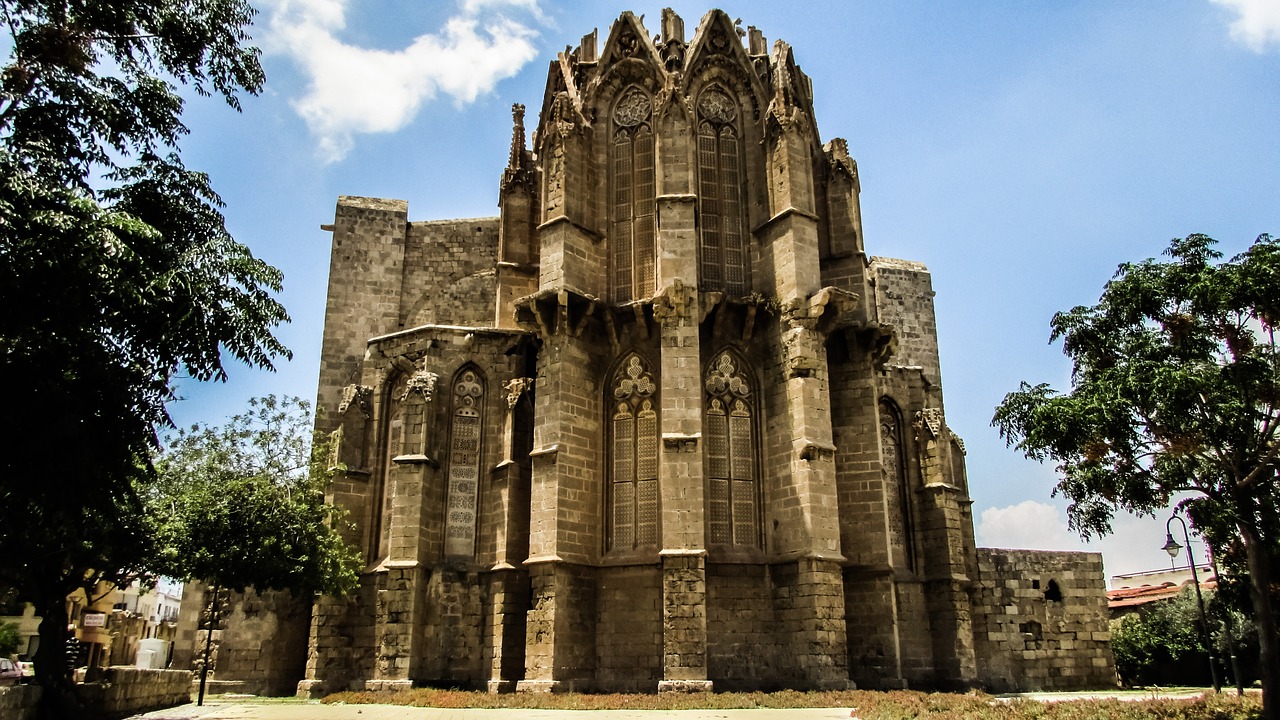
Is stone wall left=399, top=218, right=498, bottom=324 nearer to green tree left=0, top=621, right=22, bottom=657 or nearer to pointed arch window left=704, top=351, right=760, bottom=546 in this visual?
pointed arch window left=704, top=351, right=760, bottom=546

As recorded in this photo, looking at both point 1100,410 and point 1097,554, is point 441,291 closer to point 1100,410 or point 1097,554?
point 1100,410

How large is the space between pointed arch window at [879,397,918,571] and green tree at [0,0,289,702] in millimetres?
15693

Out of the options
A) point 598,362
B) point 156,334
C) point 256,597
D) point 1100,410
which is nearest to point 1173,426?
point 1100,410

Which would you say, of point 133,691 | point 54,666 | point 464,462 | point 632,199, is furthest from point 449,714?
point 632,199

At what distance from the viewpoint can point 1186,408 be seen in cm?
1445

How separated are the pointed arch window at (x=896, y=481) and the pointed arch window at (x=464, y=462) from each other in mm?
9920

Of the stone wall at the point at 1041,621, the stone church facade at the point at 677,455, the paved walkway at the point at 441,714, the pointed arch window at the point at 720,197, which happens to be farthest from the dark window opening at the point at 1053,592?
the pointed arch window at the point at 720,197

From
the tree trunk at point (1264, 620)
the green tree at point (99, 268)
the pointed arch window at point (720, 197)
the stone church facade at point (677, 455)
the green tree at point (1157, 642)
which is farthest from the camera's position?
the green tree at point (1157, 642)

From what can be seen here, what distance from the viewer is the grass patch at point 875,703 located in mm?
13719

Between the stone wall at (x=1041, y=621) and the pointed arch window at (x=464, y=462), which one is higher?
the pointed arch window at (x=464, y=462)

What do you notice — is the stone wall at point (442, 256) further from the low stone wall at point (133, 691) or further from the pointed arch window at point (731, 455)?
the low stone wall at point (133, 691)

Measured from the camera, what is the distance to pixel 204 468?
20.8 meters

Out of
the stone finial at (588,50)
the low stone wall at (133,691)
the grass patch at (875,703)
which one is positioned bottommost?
the grass patch at (875,703)

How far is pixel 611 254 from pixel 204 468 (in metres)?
10.5
